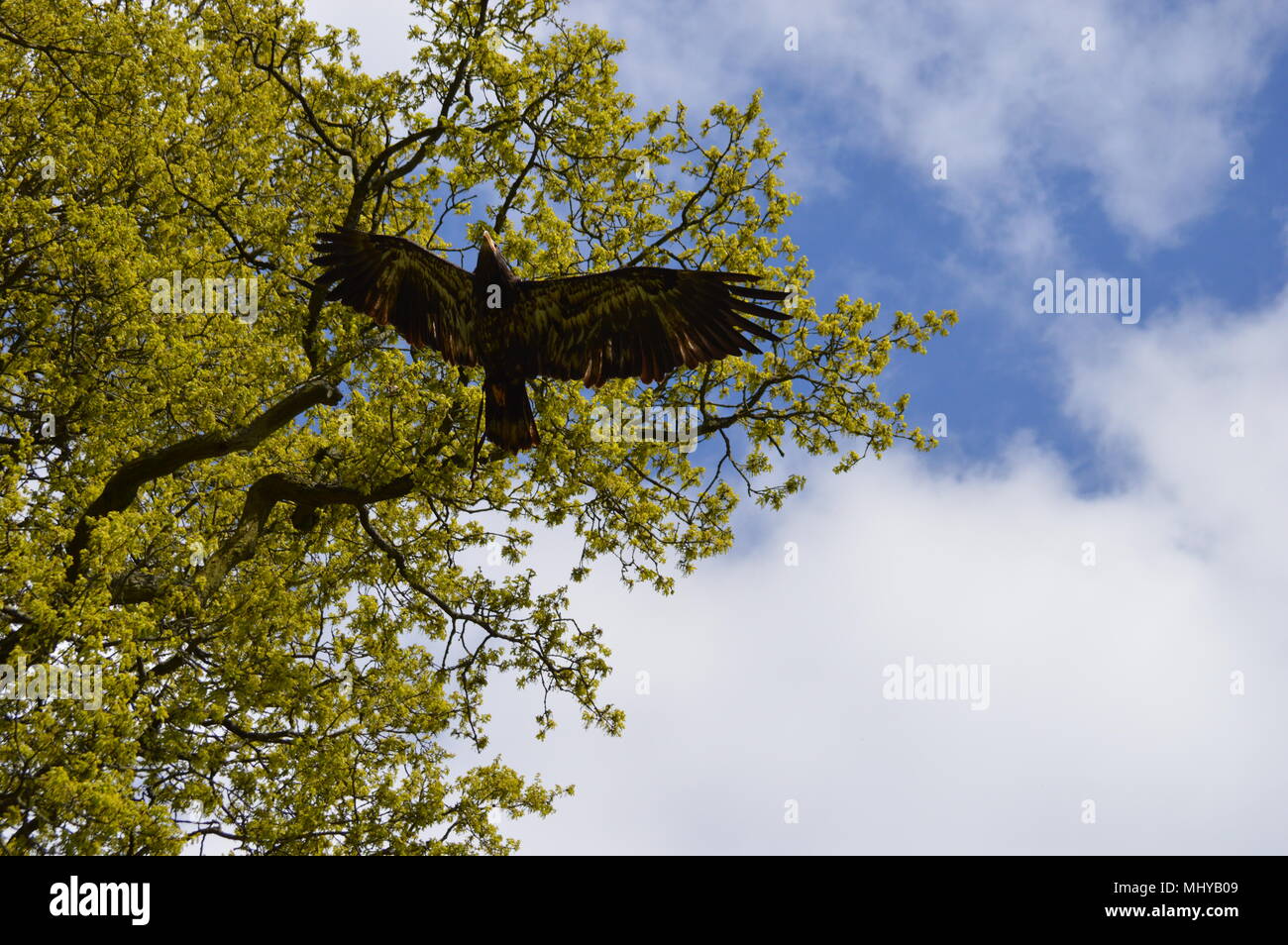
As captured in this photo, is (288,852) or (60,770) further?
(288,852)

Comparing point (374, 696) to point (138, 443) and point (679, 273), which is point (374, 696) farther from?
point (679, 273)

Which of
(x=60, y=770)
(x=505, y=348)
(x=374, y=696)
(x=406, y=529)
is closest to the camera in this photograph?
(x=60, y=770)

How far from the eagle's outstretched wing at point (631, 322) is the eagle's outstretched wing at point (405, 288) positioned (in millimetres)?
685

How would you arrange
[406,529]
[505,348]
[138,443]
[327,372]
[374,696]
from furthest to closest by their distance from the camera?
1. [406,529]
2. [374,696]
3. [327,372]
4. [138,443]
5. [505,348]

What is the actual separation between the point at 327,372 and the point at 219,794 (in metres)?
4.61

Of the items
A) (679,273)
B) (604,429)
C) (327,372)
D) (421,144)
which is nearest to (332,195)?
(421,144)

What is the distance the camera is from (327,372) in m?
12.3

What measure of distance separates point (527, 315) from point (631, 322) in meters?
0.95

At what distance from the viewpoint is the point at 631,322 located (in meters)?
9.61

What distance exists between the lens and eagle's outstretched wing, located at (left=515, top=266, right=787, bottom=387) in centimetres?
916

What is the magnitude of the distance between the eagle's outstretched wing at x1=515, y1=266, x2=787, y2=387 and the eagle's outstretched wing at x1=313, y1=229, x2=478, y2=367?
2.25ft
